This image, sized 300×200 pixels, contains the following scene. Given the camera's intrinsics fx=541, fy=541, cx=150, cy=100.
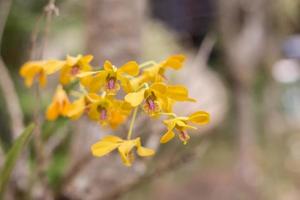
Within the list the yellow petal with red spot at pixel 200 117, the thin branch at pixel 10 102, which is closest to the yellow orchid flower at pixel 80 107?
the yellow petal with red spot at pixel 200 117

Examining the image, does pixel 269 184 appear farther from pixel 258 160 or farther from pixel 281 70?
pixel 281 70

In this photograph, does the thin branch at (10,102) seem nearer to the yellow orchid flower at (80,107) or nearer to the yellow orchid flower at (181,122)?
the yellow orchid flower at (80,107)

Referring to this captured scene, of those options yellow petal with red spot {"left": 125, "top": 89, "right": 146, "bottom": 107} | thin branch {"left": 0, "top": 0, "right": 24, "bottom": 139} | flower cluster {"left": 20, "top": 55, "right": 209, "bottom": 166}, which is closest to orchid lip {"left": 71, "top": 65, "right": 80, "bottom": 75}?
flower cluster {"left": 20, "top": 55, "right": 209, "bottom": 166}

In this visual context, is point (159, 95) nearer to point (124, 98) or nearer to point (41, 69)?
point (124, 98)

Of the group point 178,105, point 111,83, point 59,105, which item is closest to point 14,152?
point 59,105

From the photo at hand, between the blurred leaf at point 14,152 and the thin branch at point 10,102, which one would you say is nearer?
the blurred leaf at point 14,152

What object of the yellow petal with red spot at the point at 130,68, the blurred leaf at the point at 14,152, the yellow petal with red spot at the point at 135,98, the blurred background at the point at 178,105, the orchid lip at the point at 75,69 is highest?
the yellow petal with red spot at the point at 130,68
